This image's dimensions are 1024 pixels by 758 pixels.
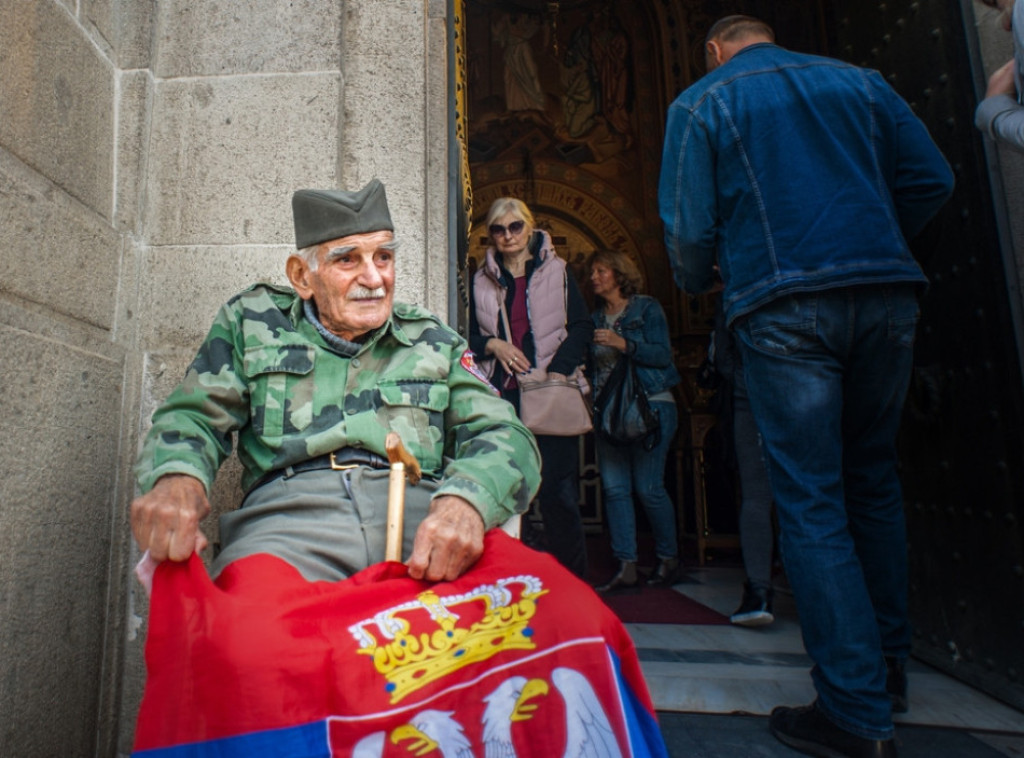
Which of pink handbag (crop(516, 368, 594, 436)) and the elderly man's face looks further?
pink handbag (crop(516, 368, 594, 436))

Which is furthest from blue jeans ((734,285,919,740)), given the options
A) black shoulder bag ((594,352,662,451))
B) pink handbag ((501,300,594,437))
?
black shoulder bag ((594,352,662,451))

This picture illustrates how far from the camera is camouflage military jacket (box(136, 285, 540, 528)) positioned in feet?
5.07

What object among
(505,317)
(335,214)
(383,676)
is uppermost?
(505,317)

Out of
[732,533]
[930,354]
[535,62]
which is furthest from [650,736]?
[535,62]

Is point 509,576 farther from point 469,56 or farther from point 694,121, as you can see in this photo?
point 469,56

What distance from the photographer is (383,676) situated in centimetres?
110

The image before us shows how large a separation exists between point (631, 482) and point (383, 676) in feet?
10.2

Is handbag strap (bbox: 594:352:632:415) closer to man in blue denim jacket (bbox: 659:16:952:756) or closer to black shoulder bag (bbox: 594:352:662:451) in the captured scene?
black shoulder bag (bbox: 594:352:662:451)

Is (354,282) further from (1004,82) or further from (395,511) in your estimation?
(1004,82)

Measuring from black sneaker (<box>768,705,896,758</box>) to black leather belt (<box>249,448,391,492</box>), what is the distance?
123 centimetres

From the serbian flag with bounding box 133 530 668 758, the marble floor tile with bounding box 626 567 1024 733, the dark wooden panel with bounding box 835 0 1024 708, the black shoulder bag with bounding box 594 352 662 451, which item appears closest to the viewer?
the serbian flag with bounding box 133 530 668 758

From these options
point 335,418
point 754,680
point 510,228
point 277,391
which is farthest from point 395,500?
point 510,228

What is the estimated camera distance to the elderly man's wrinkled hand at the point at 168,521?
1.26m

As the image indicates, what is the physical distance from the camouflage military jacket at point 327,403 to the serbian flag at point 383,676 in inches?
13.1
